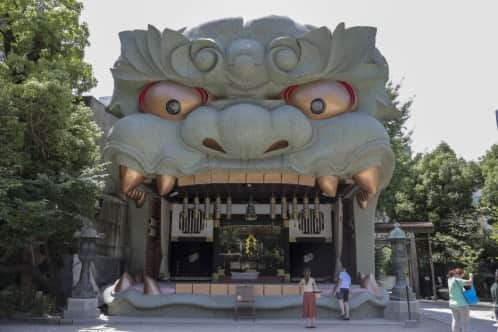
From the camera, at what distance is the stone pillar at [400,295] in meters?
11.6

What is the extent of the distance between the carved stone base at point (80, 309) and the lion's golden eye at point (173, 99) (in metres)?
5.57

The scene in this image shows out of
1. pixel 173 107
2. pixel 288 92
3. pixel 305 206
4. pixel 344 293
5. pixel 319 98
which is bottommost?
pixel 344 293

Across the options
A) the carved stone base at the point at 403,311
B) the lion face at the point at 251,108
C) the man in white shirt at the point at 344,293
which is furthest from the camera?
the lion face at the point at 251,108

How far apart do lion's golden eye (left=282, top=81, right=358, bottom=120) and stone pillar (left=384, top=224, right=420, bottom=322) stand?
3856mm

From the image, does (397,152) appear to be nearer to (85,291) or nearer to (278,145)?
(278,145)

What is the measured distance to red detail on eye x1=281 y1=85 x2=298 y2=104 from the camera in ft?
43.3

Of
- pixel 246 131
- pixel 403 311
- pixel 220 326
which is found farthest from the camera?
pixel 246 131

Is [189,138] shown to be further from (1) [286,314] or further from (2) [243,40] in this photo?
(1) [286,314]

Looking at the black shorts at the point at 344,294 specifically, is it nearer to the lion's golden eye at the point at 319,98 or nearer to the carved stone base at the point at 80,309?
the lion's golden eye at the point at 319,98

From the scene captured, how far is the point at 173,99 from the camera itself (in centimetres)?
1321

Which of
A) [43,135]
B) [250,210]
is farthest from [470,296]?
[43,135]

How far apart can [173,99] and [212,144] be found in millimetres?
1829

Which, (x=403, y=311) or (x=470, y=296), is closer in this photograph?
(x=470, y=296)

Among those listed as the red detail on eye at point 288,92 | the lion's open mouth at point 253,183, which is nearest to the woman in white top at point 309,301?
the lion's open mouth at point 253,183
